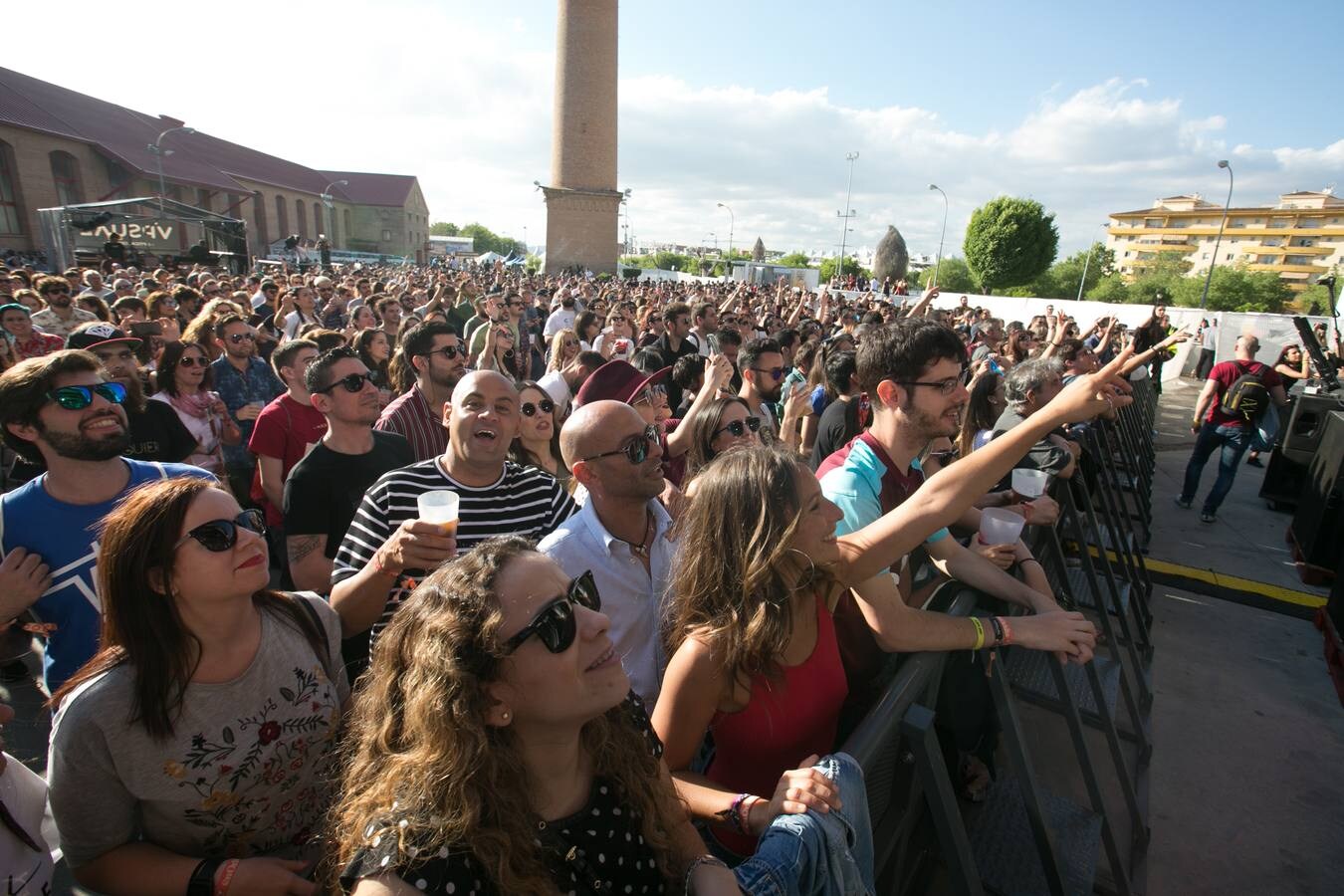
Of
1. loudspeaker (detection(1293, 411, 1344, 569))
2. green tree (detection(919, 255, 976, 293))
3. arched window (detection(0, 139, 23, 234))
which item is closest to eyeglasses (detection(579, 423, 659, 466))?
loudspeaker (detection(1293, 411, 1344, 569))

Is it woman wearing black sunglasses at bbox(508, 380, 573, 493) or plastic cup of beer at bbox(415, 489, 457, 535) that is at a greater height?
plastic cup of beer at bbox(415, 489, 457, 535)

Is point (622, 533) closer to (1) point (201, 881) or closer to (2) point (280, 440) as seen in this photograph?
(1) point (201, 881)

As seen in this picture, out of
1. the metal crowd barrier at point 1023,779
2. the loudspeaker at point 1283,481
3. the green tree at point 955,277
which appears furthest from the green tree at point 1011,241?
the metal crowd barrier at point 1023,779

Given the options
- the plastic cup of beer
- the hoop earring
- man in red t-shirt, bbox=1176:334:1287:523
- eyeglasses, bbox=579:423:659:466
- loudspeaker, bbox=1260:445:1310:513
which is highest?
eyeglasses, bbox=579:423:659:466

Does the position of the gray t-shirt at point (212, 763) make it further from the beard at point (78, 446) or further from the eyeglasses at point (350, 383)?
the eyeglasses at point (350, 383)

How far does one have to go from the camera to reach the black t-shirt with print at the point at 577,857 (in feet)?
4.01

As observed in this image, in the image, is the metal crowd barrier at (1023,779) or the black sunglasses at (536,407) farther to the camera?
the black sunglasses at (536,407)

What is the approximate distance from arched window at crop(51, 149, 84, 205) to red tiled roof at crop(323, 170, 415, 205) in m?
36.5

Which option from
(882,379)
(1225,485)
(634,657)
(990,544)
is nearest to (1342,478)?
(1225,485)

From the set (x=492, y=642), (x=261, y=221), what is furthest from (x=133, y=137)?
(x=492, y=642)

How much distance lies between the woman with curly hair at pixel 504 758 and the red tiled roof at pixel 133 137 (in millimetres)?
44417

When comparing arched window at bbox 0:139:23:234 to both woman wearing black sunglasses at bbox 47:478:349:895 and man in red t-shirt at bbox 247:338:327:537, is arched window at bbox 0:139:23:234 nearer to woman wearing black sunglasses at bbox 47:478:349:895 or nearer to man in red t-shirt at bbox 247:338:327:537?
man in red t-shirt at bbox 247:338:327:537

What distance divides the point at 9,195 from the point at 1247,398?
46393 mm

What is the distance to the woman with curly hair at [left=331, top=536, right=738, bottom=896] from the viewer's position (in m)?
1.27
